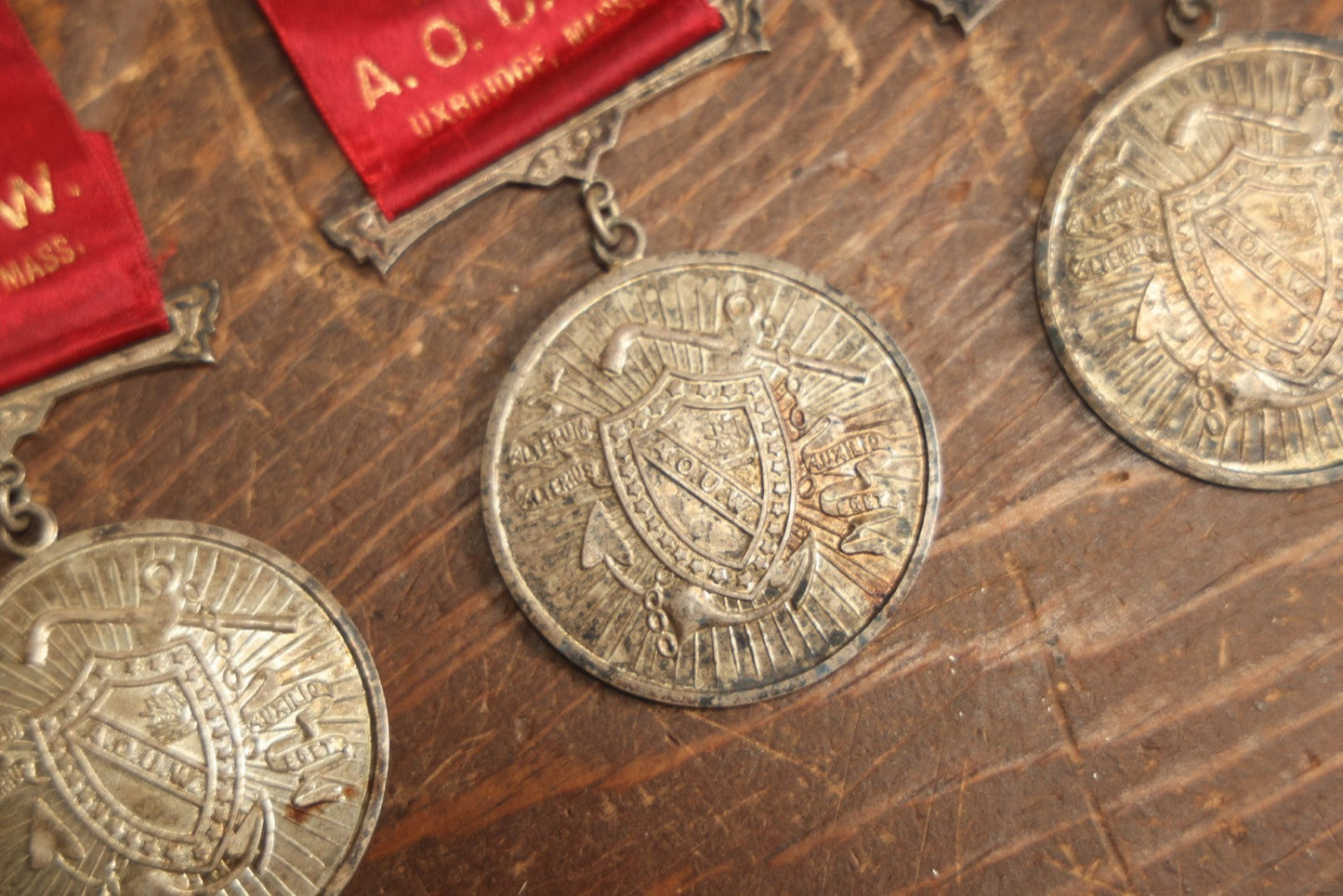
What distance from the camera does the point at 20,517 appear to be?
1.41 m

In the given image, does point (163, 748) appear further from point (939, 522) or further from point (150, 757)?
point (939, 522)

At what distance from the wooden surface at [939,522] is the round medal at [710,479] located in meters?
0.07

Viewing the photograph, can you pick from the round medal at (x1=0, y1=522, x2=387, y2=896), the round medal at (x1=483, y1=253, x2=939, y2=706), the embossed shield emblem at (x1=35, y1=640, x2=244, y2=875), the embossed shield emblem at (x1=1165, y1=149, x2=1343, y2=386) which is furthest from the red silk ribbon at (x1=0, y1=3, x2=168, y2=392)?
the embossed shield emblem at (x1=1165, y1=149, x2=1343, y2=386)

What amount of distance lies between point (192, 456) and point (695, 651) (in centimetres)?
82

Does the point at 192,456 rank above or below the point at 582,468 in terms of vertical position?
above

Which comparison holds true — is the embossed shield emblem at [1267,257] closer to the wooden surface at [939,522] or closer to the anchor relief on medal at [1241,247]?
the anchor relief on medal at [1241,247]

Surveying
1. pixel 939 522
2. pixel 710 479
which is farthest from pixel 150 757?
pixel 939 522

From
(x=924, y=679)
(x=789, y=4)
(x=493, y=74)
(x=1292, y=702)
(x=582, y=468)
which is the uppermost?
(x=493, y=74)

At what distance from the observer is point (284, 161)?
1501 millimetres

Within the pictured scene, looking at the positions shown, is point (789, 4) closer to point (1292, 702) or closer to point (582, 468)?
point (582, 468)

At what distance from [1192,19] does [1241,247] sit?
384 mm

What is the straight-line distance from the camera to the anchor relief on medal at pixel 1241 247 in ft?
4.67

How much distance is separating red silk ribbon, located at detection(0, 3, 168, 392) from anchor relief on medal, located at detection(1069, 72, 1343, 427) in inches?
57.3

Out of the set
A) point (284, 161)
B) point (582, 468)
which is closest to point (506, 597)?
point (582, 468)
